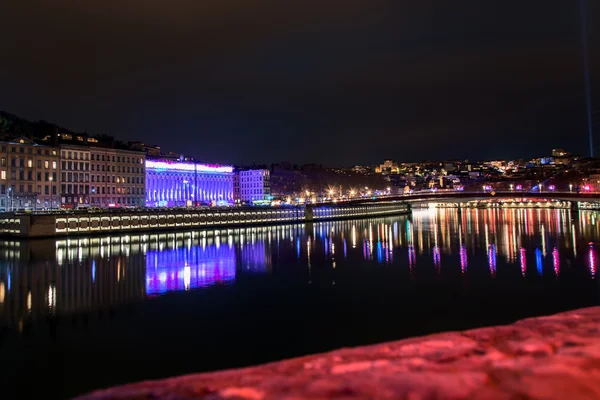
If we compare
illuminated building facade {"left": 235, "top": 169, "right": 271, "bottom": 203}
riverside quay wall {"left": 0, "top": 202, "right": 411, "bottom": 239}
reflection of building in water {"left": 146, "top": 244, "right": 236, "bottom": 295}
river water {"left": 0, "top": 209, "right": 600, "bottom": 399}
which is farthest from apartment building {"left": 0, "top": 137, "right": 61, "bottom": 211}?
illuminated building facade {"left": 235, "top": 169, "right": 271, "bottom": 203}

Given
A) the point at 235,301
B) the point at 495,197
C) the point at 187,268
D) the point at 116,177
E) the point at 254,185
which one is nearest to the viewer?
the point at 235,301

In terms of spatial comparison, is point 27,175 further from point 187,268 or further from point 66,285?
point 66,285

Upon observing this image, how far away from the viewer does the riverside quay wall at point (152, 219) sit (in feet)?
160

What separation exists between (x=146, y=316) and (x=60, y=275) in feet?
41.9

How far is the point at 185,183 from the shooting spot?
11756 cm

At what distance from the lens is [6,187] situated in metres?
64.5

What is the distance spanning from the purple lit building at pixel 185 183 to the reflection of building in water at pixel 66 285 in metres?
65.4

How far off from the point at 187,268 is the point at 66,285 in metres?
8.05

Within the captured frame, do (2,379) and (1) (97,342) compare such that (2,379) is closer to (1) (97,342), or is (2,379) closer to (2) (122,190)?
(1) (97,342)

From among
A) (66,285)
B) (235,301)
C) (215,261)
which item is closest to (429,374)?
(235,301)

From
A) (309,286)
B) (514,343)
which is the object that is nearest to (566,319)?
(514,343)

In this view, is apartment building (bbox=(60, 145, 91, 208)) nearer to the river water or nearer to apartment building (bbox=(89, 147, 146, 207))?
apartment building (bbox=(89, 147, 146, 207))

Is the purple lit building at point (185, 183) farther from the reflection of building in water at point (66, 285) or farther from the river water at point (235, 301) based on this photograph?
the river water at point (235, 301)

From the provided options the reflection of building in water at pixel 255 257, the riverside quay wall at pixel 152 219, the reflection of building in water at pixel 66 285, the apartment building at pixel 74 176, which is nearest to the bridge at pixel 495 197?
the riverside quay wall at pixel 152 219
